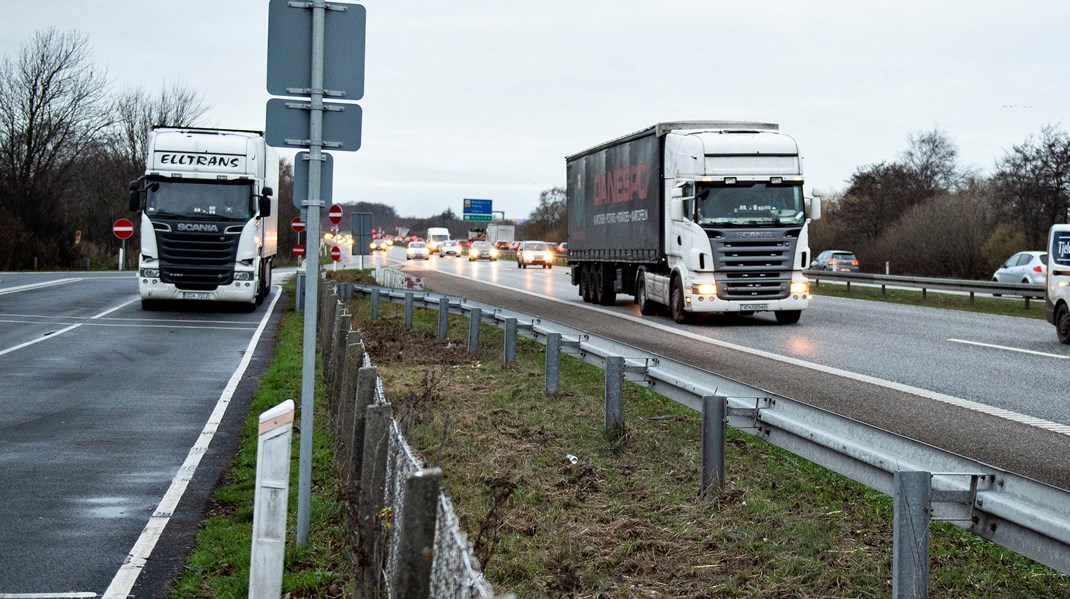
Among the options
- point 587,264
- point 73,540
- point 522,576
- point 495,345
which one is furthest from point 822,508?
point 587,264

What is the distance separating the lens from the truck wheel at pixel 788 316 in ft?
77.3

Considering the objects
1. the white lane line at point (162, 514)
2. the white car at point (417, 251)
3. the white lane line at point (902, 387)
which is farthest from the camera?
the white car at point (417, 251)

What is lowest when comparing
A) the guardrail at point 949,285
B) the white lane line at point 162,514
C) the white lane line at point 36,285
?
the white lane line at point 162,514

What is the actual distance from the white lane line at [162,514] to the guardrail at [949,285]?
2049 cm

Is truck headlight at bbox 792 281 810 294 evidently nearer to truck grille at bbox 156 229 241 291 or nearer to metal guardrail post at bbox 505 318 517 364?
metal guardrail post at bbox 505 318 517 364

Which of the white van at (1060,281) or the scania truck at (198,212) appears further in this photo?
the scania truck at (198,212)

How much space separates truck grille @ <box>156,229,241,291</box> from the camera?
26.5 metres

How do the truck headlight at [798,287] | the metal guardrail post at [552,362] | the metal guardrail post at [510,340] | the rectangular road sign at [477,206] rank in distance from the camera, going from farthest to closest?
the rectangular road sign at [477,206] < the truck headlight at [798,287] < the metal guardrail post at [510,340] < the metal guardrail post at [552,362]

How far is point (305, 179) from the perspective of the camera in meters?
6.98

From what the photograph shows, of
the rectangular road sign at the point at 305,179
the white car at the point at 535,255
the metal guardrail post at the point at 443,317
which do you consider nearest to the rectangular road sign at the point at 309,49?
the rectangular road sign at the point at 305,179

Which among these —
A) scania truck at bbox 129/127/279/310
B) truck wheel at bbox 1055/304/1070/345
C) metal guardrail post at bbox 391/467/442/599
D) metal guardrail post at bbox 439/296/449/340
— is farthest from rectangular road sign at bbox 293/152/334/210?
scania truck at bbox 129/127/279/310

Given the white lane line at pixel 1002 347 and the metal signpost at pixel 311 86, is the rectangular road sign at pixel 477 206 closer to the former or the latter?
the white lane line at pixel 1002 347

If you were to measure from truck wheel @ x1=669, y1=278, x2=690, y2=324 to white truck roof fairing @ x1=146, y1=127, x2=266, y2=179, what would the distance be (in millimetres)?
10025

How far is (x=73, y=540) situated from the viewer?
6906 millimetres
